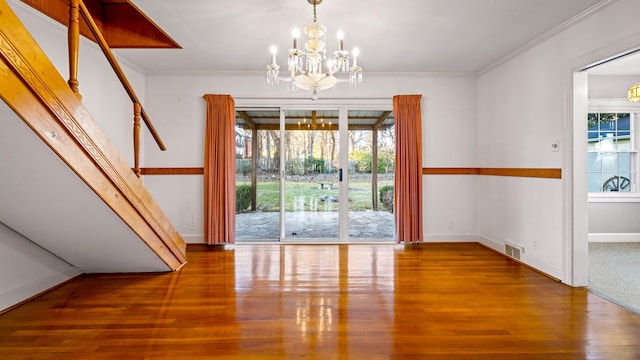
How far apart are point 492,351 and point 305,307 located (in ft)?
4.49

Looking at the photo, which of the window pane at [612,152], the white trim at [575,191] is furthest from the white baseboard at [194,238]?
the window pane at [612,152]

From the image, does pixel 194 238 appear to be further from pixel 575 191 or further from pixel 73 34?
pixel 575 191

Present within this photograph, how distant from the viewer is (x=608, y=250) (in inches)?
172

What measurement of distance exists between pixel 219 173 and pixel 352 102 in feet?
7.51

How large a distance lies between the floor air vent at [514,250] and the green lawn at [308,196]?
179cm

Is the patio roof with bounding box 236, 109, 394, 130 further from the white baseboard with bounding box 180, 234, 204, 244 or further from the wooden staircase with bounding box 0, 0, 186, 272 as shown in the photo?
the wooden staircase with bounding box 0, 0, 186, 272

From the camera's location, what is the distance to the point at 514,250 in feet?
13.2

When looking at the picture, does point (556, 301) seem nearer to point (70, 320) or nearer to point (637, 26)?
point (637, 26)

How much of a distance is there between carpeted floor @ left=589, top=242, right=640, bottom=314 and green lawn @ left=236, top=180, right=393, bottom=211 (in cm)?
267

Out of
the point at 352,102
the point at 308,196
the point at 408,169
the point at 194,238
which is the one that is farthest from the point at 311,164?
the point at 194,238

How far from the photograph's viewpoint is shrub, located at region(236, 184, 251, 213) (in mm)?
→ 4867

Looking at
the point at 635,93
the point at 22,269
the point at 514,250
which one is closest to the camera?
the point at 22,269

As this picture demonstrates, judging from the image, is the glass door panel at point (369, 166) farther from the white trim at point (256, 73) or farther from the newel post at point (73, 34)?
the newel post at point (73, 34)

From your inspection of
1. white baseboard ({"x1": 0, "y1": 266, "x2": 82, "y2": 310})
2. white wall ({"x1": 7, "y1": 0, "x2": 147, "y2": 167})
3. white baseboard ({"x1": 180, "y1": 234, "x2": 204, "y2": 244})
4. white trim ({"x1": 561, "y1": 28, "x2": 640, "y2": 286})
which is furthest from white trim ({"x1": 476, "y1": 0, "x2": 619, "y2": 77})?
white baseboard ({"x1": 0, "y1": 266, "x2": 82, "y2": 310})
